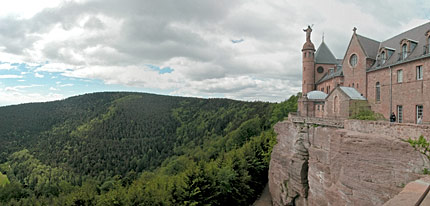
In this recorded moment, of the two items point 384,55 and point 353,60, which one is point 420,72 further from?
point 353,60

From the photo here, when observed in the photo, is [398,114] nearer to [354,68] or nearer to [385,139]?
[354,68]

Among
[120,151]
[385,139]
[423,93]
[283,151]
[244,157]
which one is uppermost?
[423,93]

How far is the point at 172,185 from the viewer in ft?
85.7

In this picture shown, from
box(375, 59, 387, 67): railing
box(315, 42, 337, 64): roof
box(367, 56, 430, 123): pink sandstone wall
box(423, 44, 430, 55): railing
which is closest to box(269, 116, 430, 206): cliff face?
box(367, 56, 430, 123): pink sandstone wall

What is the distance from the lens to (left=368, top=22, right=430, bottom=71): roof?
2086 centimetres

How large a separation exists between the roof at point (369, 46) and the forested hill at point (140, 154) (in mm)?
19474

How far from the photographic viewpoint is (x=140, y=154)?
447ft

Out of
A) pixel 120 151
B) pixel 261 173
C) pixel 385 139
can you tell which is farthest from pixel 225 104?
pixel 385 139

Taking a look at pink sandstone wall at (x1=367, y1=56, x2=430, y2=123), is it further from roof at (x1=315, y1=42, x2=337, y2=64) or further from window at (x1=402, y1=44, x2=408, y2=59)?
roof at (x1=315, y1=42, x2=337, y2=64)

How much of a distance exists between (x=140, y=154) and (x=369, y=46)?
426 feet

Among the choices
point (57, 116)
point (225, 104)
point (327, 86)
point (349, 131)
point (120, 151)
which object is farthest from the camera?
point (57, 116)

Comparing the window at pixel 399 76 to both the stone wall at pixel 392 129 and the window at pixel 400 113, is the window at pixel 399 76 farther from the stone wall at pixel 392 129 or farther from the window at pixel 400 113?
the stone wall at pixel 392 129

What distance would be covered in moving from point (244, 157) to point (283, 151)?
8.53m

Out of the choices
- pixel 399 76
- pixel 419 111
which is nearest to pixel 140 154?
pixel 399 76
